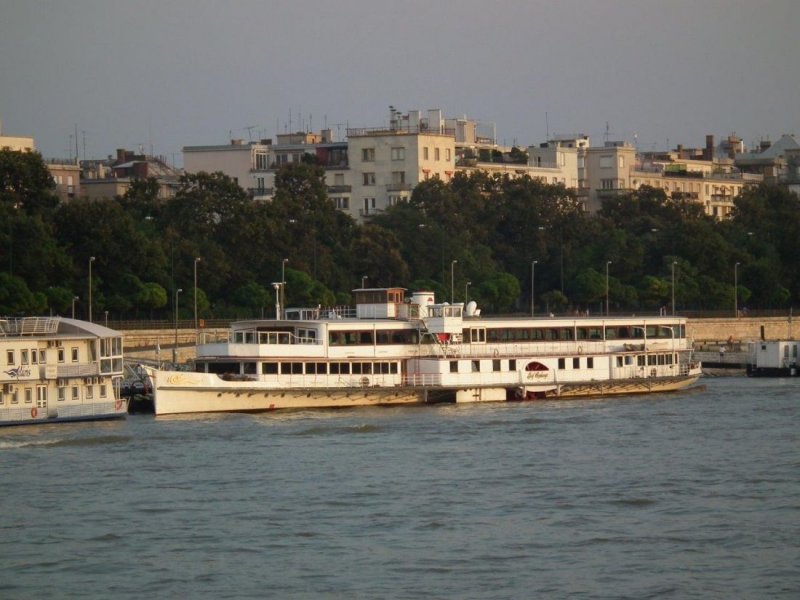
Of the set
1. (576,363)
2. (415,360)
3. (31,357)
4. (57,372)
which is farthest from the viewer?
Answer: (576,363)

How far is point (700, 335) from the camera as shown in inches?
4557

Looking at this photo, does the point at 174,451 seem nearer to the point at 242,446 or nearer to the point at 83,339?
the point at 242,446

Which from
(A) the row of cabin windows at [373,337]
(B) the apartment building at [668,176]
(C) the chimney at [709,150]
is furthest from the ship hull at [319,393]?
(C) the chimney at [709,150]

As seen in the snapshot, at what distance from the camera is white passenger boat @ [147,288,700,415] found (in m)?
67.1

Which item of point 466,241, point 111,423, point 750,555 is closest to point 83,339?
point 111,423

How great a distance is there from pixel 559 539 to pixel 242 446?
17.2 metres

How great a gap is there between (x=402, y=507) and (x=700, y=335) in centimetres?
7225

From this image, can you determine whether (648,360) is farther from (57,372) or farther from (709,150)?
(709,150)

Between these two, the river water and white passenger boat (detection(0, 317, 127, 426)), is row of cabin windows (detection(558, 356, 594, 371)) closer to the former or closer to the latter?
the river water

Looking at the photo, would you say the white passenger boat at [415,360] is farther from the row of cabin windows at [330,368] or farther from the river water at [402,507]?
the river water at [402,507]

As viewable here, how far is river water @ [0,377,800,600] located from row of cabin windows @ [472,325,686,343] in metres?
6.68

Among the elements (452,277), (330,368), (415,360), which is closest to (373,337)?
(415,360)

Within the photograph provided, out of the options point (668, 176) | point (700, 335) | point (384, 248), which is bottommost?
point (700, 335)

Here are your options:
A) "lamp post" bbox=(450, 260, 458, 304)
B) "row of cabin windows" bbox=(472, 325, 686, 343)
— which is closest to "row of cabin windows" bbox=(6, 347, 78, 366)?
"row of cabin windows" bbox=(472, 325, 686, 343)
